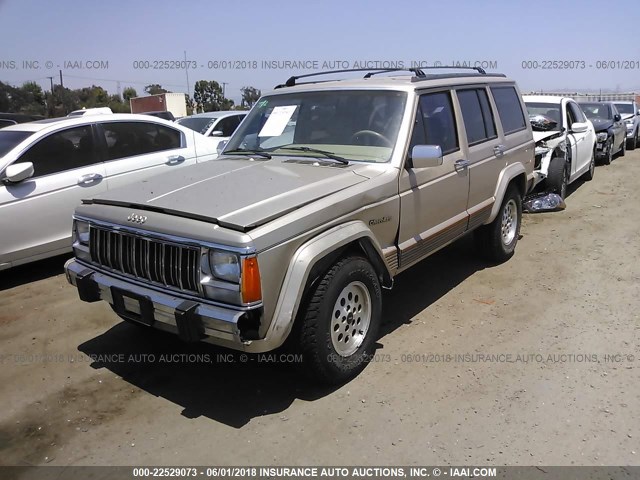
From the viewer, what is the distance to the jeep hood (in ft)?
10.2

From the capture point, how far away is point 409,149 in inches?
161

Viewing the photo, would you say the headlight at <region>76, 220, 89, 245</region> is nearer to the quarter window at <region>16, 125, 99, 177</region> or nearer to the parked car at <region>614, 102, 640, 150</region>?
the quarter window at <region>16, 125, 99, 177</region>

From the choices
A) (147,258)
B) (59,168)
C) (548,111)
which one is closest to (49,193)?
(59,168)

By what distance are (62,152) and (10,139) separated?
1.75 feet

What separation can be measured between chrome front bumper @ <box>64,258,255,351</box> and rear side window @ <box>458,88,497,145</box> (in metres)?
3.03

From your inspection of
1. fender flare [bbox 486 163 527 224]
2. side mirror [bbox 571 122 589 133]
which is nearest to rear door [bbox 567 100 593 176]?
side mirror [bbox 571 122 589 133]

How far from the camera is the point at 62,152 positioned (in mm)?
5914

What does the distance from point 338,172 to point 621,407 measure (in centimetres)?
232

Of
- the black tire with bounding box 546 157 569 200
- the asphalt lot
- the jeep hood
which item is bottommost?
the asphalt lot

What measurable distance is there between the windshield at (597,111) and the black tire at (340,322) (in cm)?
1217

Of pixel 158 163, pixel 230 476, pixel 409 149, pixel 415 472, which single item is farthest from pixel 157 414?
pixel 158 163

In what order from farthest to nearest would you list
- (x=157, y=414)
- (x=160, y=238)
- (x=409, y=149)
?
(x=409, y=149), (x=157, y=414), (x=160, y=238)

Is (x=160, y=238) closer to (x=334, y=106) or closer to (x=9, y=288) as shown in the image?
(x=334, y=106)

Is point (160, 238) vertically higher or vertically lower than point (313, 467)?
higher
